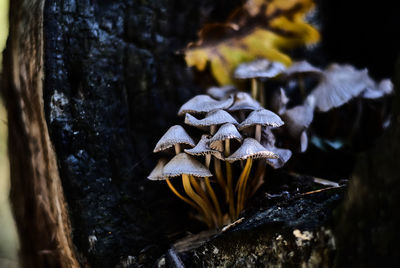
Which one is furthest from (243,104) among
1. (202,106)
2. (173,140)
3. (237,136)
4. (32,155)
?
(32,155)

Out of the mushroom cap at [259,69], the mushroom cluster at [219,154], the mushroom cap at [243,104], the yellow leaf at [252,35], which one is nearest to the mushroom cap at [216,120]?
the mushroom cluster at [219,154]

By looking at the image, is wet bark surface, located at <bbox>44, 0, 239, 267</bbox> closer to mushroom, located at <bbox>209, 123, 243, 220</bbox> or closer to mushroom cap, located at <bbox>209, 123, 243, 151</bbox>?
mushroom, located at <bbox>209, 123, 243, 220</bbox>

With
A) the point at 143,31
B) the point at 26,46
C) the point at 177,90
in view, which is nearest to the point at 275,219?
the point at 177,90

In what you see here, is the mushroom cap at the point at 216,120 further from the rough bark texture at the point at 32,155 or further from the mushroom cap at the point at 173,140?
the rough bark texture at the point at 32,155

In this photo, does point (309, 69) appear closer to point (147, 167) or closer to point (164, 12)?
point (164, 12)

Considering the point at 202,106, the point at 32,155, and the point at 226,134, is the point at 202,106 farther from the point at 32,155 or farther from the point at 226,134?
the point at 32,155

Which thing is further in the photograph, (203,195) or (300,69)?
(300,69)
